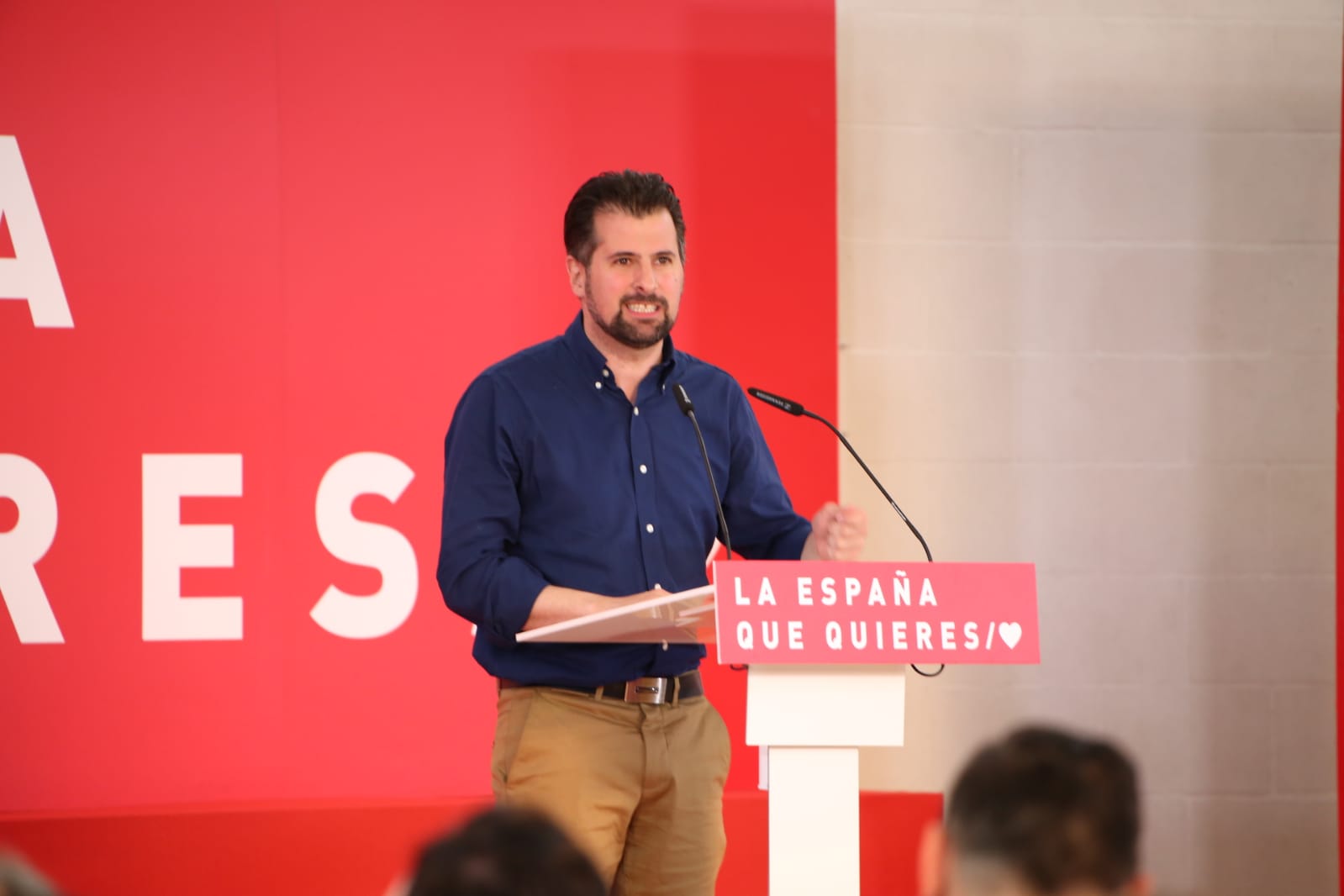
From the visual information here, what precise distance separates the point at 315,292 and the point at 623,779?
1772 millimetres

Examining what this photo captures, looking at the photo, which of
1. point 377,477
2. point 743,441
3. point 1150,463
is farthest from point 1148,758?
point 377,477

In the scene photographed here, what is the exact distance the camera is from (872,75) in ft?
13.0

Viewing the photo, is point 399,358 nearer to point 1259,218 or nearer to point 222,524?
point 222,524

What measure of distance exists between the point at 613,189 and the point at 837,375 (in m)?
1.30

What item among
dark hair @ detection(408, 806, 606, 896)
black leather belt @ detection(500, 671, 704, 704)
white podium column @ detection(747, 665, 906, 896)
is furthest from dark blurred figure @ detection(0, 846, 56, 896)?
black leather belt @ detection(500, 671, 704, 704)

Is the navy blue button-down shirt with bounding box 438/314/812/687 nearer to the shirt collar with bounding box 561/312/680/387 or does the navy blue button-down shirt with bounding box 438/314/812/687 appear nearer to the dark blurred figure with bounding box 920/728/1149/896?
the shirt collar with bounding box 561/312/680/387

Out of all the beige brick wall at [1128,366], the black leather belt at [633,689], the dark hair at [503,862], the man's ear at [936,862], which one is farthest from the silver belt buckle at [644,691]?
the beige brick wall at [1128,366]

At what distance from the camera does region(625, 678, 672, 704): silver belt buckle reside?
2.41 m

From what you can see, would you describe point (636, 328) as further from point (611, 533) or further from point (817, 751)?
point (817, 751)

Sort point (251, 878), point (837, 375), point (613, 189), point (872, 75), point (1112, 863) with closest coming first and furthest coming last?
point (1112, 863) < point (613, 189) < point (251, 878) < point (837, 375) < point (872, 75)

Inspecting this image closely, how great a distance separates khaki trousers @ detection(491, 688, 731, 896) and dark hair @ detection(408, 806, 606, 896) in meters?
1.45

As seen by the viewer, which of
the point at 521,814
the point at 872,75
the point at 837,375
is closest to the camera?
the point at 521,814

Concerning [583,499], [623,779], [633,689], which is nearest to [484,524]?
[583,499]

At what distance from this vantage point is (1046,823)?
1.04 meters
